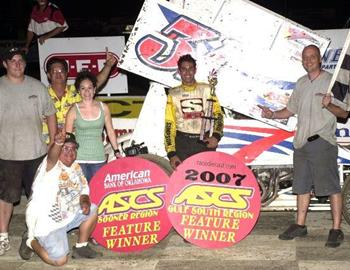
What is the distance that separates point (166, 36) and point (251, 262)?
2434 millimetres

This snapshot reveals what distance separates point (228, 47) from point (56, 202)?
2357mm

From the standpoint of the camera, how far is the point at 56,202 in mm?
5891

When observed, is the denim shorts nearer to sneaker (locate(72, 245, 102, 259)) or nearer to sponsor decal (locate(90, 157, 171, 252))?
sneaker (locate(72, 245, 102, 259))

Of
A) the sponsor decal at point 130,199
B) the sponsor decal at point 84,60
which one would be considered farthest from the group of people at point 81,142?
the sponsor decal at point 84,60

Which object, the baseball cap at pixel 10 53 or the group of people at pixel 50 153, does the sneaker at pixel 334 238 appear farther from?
the baseball cap at pixel 10 53

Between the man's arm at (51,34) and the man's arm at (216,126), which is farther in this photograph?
the man's arm at (51,34)

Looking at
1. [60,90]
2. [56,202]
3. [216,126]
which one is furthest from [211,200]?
[60,90]

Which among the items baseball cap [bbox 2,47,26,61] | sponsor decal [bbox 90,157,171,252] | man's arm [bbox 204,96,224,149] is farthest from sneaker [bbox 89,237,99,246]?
baseball cap [bbox 2,47,26,61]

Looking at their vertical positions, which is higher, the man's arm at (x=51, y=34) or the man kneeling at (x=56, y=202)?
the man's arm at (x=51, y=34)

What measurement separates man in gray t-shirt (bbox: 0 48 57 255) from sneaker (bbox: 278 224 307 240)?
97.7 inches

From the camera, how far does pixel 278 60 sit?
6.75 meters

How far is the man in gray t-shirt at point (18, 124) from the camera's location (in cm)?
620

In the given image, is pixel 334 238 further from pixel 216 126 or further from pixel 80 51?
pixel 80 51

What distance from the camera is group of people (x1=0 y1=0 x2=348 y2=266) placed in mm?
5902
